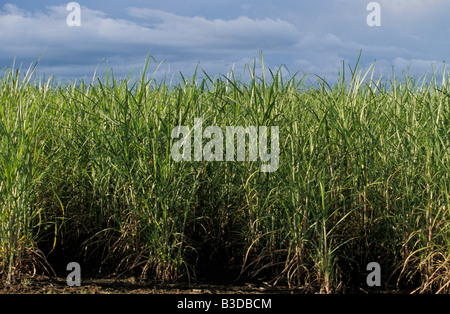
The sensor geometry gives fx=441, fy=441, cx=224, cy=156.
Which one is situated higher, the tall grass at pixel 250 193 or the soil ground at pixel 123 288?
the tall grass at pixel 250 193

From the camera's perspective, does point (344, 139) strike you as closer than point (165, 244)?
No

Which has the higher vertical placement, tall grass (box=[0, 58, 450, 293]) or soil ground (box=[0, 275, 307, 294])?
tall grass (box=[0, 58, 450, 293])

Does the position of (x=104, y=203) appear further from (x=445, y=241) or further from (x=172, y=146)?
(x=445, y=241)

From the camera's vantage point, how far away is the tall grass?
2.77 m

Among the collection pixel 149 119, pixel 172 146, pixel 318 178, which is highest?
pixel 149 119

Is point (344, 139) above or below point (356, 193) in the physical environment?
above

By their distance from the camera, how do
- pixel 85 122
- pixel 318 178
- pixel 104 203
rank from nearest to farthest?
1. pixel 318 178
2. pixel 104 203
3. pixel 85 122

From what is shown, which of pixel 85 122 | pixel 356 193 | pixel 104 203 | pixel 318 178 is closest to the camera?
pixel 318 178

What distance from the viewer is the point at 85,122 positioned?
3.71 meters

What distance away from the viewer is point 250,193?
119 inches

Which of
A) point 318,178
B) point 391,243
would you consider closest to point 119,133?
point 318,178

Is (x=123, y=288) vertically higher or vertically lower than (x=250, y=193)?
lower

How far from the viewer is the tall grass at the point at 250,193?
9.09ft
